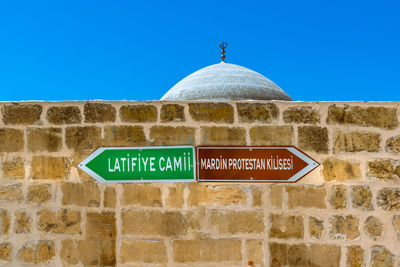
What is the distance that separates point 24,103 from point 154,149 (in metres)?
1.11

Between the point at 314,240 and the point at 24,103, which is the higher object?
the point at 24,103

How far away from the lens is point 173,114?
257cm

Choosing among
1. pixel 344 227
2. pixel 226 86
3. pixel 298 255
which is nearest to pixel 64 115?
pixel 298 255

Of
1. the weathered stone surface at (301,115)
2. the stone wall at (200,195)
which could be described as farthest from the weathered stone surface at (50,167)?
the weathered stone surface at (301,115)

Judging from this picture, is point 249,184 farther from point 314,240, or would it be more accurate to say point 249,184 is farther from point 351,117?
point 351,117

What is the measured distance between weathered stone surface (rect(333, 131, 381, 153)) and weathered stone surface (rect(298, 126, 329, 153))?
8cm

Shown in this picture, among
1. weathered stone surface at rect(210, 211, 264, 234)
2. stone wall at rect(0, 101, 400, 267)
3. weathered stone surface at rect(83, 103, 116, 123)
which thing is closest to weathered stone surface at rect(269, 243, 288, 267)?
stone wall at rect(0, 101, 400, 267)

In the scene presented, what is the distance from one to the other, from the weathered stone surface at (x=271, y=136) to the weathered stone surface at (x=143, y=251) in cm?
106

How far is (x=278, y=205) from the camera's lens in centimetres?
248

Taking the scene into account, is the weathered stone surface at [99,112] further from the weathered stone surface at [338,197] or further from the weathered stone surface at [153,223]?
the weathered stone surface at [338,197]

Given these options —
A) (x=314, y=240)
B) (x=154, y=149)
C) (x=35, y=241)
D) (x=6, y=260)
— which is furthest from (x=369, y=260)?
(x=6, y=260)

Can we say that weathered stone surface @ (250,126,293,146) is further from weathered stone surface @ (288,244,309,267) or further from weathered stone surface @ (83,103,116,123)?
weathered stone surface @ (83,103,116,123)

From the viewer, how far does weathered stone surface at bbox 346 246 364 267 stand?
7.91ft

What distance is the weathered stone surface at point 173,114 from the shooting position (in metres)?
2.57
